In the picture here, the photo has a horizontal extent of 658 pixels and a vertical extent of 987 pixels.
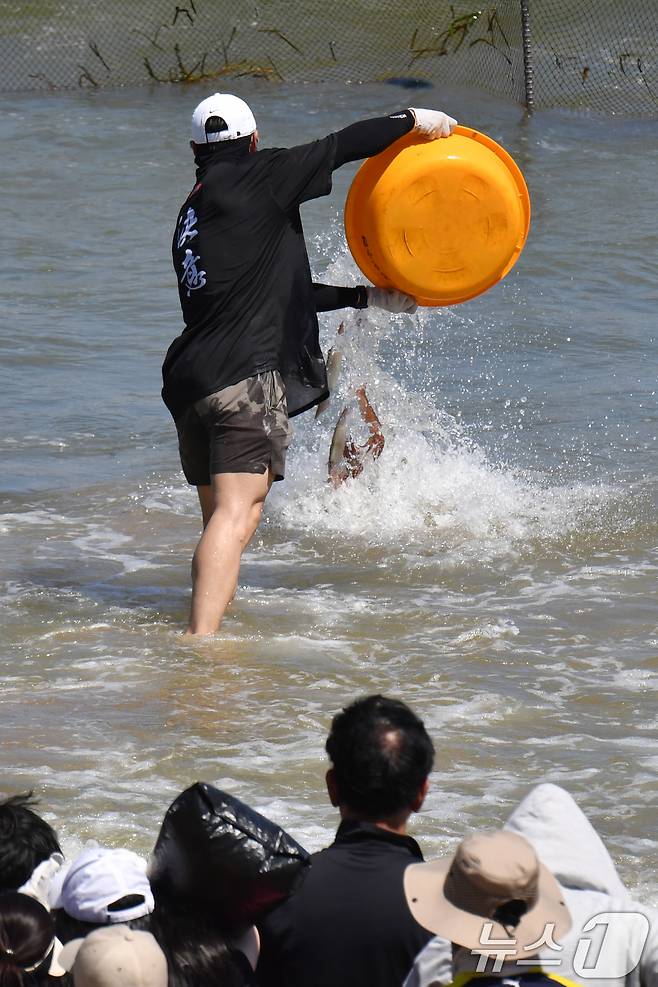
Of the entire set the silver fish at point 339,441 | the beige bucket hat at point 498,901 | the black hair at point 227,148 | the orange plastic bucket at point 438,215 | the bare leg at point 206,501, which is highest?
the black hair at point 227,148

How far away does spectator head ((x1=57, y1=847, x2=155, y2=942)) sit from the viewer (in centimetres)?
245

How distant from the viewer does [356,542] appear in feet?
Answer: 21.2

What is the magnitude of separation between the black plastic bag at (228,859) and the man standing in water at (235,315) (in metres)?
2.63

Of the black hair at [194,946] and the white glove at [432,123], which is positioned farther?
the white glove at [432,123]

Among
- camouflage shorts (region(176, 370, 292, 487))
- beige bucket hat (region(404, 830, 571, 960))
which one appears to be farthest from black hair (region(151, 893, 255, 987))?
camouflage shorts (region(176, 370, 292, 487))

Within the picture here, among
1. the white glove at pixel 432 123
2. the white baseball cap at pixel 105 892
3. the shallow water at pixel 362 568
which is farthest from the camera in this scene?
the white glove at pixel 432 123

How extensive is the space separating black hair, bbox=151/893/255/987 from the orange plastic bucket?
3.89 meters

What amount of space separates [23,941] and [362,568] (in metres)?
3.87

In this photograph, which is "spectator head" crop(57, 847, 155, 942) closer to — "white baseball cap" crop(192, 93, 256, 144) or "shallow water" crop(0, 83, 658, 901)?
"shallow water" crop(0, 83, 658, 901)

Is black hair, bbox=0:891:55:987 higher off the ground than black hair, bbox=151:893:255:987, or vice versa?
black hair, bbox=0:891:55:987

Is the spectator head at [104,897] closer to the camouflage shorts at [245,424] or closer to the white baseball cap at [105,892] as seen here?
the white baseball cap at [105,892]

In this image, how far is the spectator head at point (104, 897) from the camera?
8.02ft

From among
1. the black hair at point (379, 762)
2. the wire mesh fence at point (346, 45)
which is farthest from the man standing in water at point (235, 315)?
the wire mesh fence at point (346, 45)

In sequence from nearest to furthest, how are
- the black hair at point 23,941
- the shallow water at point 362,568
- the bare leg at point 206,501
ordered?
1. the black hair at point 23,941
2. the shallow water at point 362,568
3. the bare leg at point 206,501
